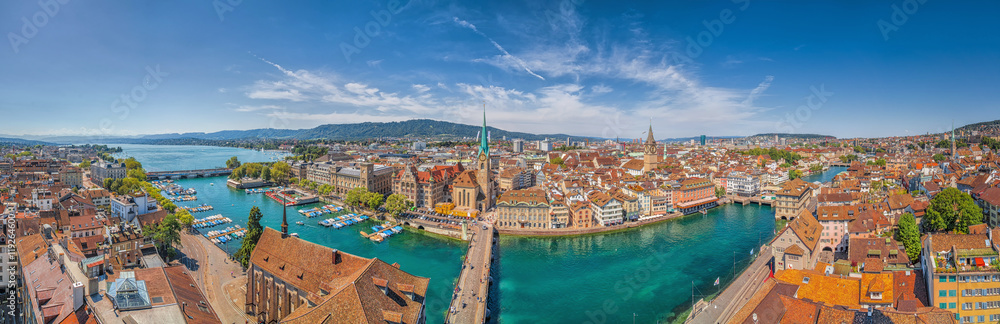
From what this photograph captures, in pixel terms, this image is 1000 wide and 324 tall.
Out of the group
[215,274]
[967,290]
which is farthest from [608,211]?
[215,274]

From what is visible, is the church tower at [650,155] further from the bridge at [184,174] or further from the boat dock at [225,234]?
the bridge at [184,174]

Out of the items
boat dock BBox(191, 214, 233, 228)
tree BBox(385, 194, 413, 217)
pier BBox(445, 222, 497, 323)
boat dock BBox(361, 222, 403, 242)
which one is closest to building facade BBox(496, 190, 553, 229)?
pier BBox(445, 222, 497, 323)

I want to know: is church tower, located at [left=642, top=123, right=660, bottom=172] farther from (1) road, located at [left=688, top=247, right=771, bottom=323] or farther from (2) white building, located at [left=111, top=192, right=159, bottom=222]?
(2) white building, located at [left=111, top=192, right=159, bottom=222]

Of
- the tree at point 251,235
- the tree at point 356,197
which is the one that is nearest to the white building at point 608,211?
the tree at point 356,197

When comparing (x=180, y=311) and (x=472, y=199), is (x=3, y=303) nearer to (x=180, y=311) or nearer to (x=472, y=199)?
(x=180, y=311)

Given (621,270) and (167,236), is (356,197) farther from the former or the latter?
(621,270)

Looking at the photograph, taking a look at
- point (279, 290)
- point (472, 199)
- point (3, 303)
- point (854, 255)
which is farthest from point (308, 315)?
point (472, 199)
